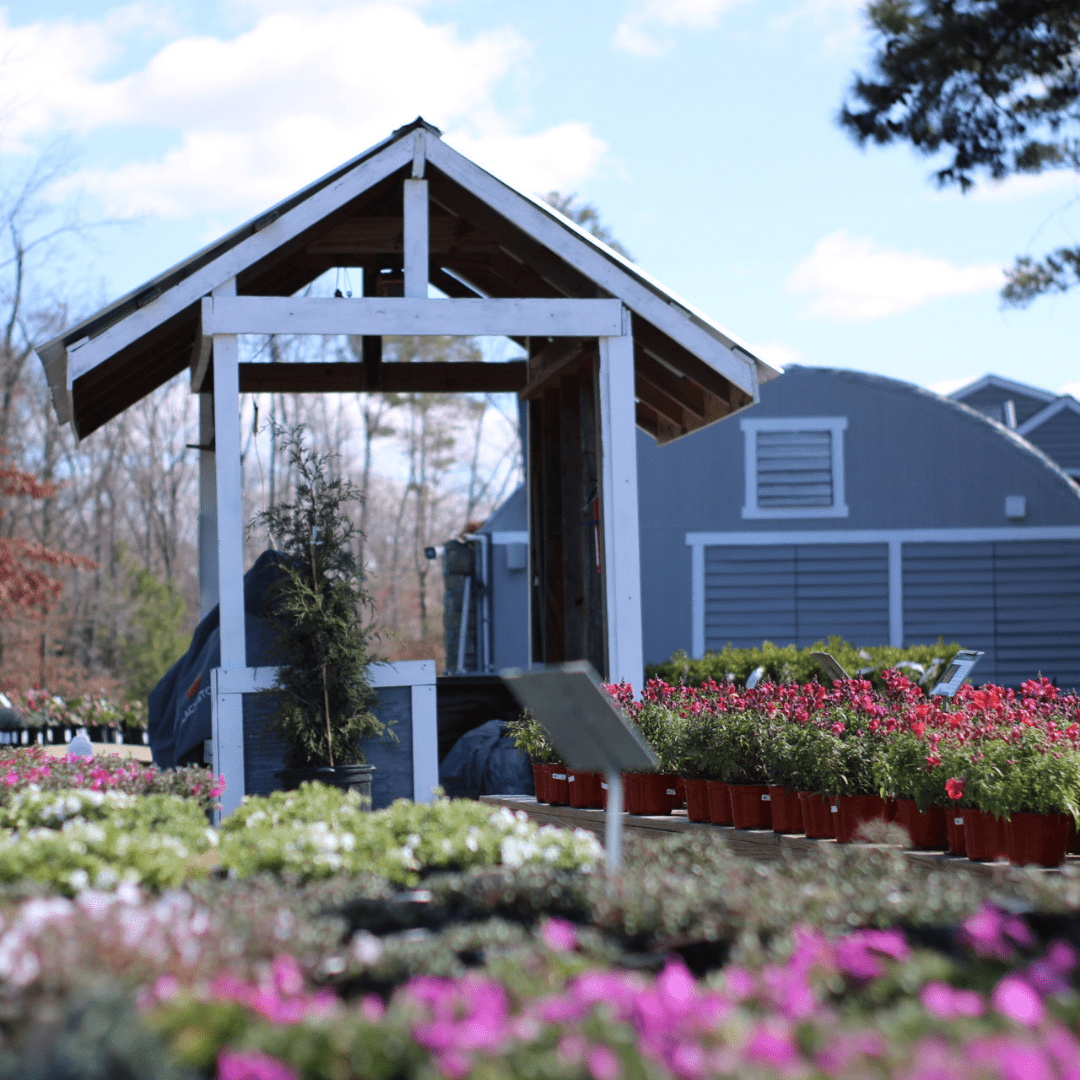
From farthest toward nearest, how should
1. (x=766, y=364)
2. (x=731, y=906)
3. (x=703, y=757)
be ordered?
(x=766, y=364) → (x=703, y=757) → (x=731, y=906)

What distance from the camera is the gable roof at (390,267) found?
667 centimetres

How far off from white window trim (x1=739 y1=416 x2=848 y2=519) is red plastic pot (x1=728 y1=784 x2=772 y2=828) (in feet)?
30.7

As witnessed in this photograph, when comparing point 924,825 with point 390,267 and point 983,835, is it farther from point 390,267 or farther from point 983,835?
point 390,267

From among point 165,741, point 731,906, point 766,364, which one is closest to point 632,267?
point 766,364

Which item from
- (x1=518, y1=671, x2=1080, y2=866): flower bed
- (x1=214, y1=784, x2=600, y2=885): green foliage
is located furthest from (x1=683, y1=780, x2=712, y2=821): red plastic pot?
(x1=214, y1=784, x2=600, y2=885): green foliage

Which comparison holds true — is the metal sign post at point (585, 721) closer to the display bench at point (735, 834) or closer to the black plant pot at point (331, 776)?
the display bench at point (735, 834)

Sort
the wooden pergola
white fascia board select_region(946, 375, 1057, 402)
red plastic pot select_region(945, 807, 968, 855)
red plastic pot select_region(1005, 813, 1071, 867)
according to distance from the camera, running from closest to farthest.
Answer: red plastic pot select_region(1005, 813, 1071, 867) → red plastic pot select_region(945, 807, 968, 855) → the wooden pergola → white fascia board select_region(946, 375, 1057, 402)

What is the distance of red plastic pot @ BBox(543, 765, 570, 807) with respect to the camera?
7078mm

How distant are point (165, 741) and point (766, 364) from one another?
15.2 ft

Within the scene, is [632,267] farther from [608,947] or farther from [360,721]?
[608,947]

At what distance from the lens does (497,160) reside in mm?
7395

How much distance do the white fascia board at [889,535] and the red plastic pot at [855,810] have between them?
31.9ft

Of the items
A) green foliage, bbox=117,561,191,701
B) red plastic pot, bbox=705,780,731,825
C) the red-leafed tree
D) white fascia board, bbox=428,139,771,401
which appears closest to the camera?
red plastic pot, bbox=705,780,731,825

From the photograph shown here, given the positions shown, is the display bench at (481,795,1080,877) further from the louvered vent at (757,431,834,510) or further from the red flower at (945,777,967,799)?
the louvered vent at (757,431,834,510)
